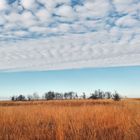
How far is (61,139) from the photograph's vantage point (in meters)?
5.74

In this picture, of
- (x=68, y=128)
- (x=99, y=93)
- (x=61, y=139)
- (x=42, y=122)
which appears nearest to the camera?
(x=61, y=139)

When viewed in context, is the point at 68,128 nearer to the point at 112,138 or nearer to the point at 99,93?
the point at 112,138

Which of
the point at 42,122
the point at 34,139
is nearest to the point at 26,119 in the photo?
the point at 42,122

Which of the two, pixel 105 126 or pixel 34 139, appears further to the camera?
pixel 105 126

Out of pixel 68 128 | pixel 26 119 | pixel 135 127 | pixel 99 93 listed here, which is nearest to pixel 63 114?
pixel 26 119

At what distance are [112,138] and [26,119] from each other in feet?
9.78

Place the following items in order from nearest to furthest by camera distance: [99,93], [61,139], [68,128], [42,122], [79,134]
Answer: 1. [61,139]
2. [79,134]
3. [68,128]
4. [42,122]
5. [99,93]

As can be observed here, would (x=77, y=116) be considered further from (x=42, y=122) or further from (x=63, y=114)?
(x=42, y=122)

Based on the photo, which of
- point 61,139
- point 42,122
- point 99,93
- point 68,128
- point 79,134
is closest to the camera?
point 61,139

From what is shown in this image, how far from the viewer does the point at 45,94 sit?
92875 millimetres

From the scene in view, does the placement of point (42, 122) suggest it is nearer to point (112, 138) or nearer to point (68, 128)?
point (68, 128)

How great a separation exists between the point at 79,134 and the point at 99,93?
273 ft

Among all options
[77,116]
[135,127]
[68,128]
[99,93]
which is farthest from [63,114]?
[99,93]

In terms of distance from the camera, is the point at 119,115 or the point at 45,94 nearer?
the point at 119,115
